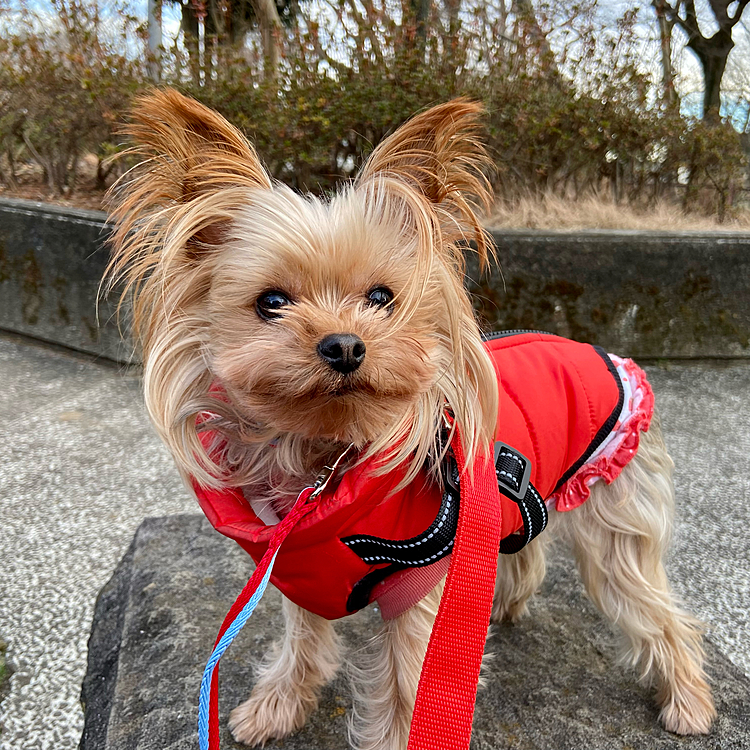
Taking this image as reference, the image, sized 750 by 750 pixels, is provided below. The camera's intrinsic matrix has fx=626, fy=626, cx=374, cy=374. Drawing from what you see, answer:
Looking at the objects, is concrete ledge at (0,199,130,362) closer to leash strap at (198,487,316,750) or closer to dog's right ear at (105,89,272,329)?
dog's right ear at (105,89,272,329)

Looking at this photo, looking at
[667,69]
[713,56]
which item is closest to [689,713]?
[667,69]

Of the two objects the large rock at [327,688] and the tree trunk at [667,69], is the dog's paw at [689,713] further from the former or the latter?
the tree trunk at [667,69]

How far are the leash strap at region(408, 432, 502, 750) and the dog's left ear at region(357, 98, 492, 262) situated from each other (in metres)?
0.60

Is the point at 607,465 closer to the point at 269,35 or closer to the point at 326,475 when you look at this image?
the point at 326,475

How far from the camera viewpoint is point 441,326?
1.53 meters

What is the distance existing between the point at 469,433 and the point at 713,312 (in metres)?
3.67

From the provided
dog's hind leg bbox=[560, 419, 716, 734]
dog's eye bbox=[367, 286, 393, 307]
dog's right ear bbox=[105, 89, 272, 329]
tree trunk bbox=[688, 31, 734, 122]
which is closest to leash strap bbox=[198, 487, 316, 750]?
dog's eye bbox=[367, 286, 393, 307]

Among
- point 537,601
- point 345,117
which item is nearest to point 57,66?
point 345,117

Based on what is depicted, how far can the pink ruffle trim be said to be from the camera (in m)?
1.87

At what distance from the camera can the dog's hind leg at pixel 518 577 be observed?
218 cm

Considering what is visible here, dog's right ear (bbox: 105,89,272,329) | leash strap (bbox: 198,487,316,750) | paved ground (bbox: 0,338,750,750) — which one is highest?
dog's right ear (bbox: 105,89,272,329)

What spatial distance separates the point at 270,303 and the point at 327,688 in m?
1.33

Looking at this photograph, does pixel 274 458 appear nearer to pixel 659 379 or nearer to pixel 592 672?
pixel 592 672

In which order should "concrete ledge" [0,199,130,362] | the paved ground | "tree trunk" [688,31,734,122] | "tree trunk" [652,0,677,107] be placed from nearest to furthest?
the paved ground, "concrete ledge" [0,199,130,362], "tree trunk" [652,0,677,107], "tree trunk" [688,31,734,122]
